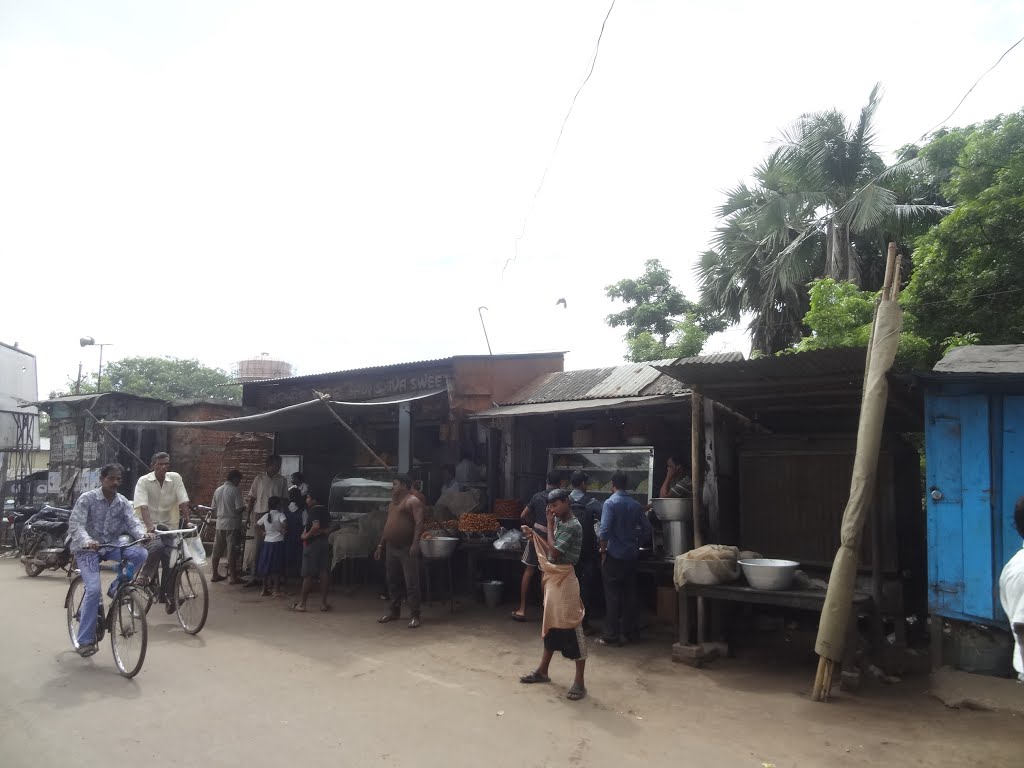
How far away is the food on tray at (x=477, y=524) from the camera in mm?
Result: 10008

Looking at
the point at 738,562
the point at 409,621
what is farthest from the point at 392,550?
the point at 738,562

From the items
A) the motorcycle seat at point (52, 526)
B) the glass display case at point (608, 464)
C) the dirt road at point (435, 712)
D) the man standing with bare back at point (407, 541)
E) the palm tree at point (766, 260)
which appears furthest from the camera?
the palm tree at point (766, 260)

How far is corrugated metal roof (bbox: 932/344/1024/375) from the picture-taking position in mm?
5492

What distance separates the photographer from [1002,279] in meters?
11.2

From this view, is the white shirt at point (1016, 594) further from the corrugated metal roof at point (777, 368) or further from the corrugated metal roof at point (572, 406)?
the corrugated metal roof at point (572, 406)

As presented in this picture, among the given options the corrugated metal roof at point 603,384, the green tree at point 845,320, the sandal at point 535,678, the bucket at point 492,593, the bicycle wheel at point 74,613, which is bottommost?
the bucket at point 492,593

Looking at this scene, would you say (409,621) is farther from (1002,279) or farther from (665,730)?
(1002,279)

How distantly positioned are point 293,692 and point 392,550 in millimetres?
3007

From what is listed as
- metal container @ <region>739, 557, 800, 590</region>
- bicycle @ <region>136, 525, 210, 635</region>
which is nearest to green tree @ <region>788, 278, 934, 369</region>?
metal container @ <region>739, 557, 800, 590</region>

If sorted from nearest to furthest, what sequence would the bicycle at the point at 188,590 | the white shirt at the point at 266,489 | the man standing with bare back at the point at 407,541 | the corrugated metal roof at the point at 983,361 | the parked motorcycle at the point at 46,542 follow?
the corrugated metal roof at the point at 983,361 < the bicycle at the point at 188,590 < the man standing with bare back at the point at 407,541 < the white shirt at the point at 266,489 < the parked motorcycle at the point at 46,542

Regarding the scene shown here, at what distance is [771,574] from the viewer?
6.57m

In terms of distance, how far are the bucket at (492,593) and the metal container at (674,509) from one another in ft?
9.25

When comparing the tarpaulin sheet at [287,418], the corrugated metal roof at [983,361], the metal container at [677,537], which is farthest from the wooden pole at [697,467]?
the tarpaulin sheet at [287,418]

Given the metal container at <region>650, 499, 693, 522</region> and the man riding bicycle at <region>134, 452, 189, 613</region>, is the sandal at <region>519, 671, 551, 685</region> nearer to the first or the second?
the metal container at <region>650, 499, 693, 522</region>
